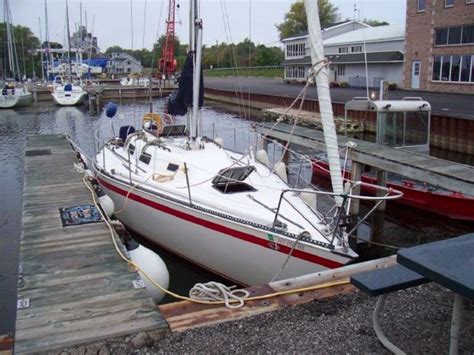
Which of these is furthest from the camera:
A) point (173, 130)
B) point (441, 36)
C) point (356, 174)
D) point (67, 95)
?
point (67, 95)

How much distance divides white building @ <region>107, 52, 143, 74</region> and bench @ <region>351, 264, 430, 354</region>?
9647 centimetres

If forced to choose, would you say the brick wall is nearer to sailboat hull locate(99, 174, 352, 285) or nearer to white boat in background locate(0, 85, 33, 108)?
sailboat hull locate(99, 174, 352, 285)

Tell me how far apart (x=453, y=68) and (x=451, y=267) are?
3469cm

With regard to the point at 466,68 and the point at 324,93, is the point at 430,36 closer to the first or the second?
the point at 466,68

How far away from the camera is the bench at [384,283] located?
4.06 meters

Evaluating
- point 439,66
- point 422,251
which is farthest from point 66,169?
point 439,66

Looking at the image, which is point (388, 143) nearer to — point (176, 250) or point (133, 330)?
point (176, 250)

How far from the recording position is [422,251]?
383 cm

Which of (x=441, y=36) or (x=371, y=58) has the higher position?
(x=441, y=36)

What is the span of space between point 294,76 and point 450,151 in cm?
3926

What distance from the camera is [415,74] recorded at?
38.3 m

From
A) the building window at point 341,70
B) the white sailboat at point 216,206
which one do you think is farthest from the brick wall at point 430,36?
the white sailboat at point 216,206

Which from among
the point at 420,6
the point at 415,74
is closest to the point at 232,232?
the point at 415,74

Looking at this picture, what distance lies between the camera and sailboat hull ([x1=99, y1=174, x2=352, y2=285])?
290 inches
